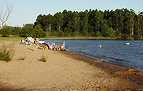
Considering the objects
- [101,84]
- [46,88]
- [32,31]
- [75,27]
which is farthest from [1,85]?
[75,27]

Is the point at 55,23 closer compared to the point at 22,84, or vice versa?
the point at 22,84

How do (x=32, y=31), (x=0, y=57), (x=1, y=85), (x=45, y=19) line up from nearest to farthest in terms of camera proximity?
(x=1, y=85) → (x=0, y=57) → (x=32, y=31) → (x=45, y=19)

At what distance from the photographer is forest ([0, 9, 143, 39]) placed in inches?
4333

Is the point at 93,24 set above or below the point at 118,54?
above

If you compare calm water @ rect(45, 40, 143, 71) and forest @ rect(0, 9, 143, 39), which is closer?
calm water @ rect(45, 40, 143, 71)

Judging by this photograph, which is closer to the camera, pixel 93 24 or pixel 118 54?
pixel 118 54

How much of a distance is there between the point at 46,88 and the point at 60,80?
1.71 m

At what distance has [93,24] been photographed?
124188 millimetres

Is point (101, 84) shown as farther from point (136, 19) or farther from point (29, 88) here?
point (136, 19)

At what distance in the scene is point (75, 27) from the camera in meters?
120

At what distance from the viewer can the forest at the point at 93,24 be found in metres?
110

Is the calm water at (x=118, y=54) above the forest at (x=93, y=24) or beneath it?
beneath

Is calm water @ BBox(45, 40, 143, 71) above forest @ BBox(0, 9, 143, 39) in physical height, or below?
below

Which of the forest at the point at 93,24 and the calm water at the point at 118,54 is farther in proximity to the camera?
the forest at the point at 93,24
